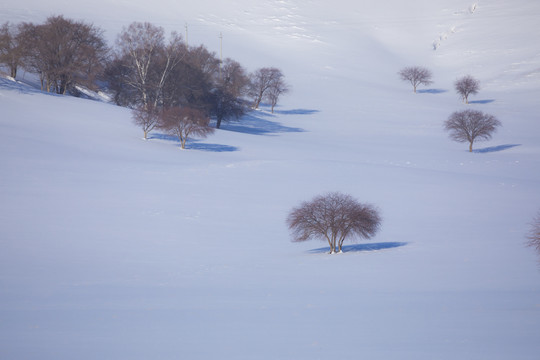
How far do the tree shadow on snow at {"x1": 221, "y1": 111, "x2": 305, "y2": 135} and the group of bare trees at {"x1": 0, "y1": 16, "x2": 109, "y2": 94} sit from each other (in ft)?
56.0

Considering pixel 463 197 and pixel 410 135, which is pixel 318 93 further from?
pixel 463 197

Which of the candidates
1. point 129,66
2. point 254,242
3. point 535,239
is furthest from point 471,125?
point 129,66

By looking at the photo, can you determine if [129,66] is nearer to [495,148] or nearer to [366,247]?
[366,247]

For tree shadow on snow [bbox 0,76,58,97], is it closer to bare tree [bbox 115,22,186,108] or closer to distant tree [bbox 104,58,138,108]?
distant tree [bbox 104,58,138,108]

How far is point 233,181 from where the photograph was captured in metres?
29.3

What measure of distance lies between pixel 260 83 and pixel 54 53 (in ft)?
101

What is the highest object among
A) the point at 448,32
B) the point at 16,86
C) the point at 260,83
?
the point at 448,32

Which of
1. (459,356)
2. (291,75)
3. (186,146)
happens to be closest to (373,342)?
(459,356)

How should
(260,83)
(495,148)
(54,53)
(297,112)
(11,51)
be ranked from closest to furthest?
(11,51) → (54,53) → (495,148) → (297,112) → (260,83)

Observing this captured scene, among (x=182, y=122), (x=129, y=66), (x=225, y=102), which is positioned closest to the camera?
(x=182, y=122)

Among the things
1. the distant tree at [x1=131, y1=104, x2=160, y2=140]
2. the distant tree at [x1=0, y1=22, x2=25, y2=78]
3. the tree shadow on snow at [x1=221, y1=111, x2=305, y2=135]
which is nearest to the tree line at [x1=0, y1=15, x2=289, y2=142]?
the distant tree at [x1=0, y1=22, x2=25, y2=78]

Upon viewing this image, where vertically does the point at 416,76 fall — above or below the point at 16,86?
above

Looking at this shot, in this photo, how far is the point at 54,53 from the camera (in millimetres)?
46469

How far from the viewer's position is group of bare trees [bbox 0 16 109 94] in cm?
4516
